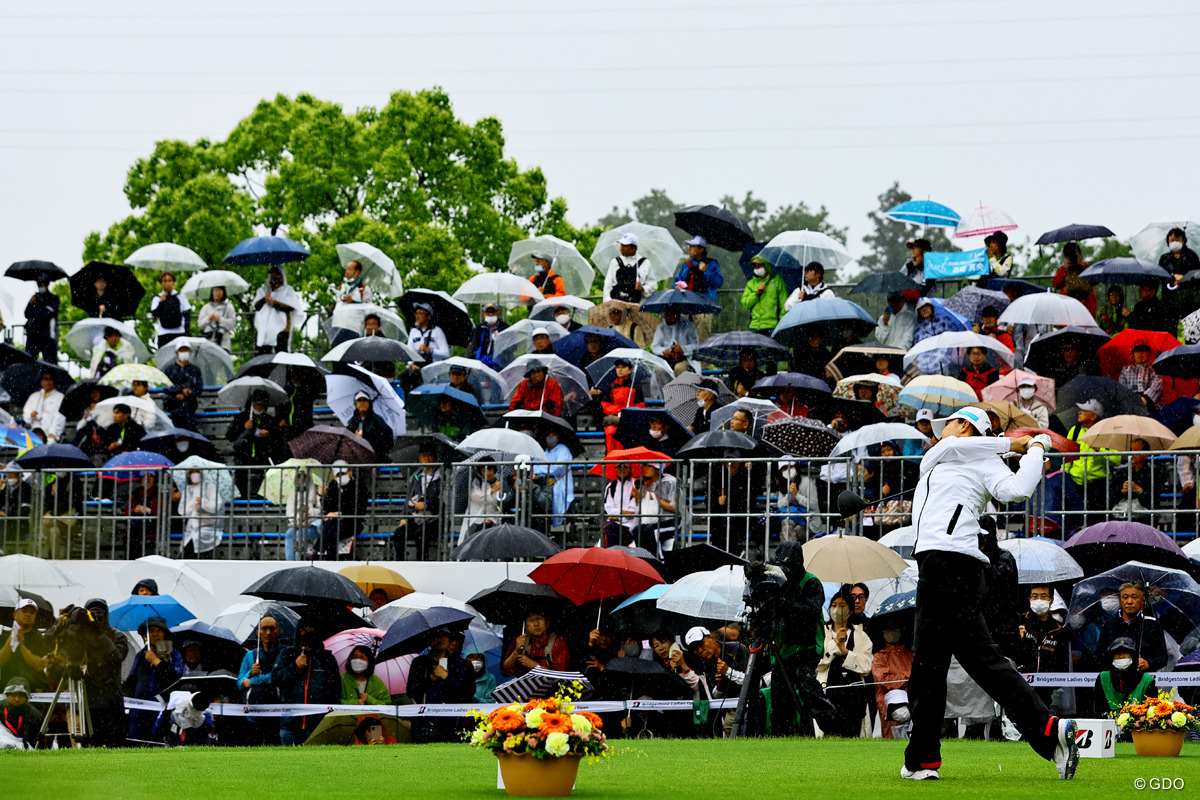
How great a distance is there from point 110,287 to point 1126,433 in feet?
55.9

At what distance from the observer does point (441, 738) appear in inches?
655

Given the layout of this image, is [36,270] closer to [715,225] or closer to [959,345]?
[715,225]

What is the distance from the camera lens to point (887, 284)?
2489cm

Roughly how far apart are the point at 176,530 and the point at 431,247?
19.2 m

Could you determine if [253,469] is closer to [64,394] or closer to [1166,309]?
[64,394]

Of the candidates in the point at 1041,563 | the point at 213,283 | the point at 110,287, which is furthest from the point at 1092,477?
the point at 110,287

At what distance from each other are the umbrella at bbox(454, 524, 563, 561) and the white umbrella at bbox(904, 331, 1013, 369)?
17.9 feet

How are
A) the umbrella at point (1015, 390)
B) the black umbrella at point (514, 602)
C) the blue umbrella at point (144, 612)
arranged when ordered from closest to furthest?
1. the black umbrella at point (514, 602)
2. the blue umbrella at point (144, 612)
3. the umbrella at point (1015, 390)

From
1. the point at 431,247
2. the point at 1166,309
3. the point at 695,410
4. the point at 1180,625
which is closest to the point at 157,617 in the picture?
the point at 695,410

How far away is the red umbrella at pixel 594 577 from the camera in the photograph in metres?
17.3

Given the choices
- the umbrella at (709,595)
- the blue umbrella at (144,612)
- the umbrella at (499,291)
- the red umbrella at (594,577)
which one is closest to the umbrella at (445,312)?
the umbrella at (499,291)

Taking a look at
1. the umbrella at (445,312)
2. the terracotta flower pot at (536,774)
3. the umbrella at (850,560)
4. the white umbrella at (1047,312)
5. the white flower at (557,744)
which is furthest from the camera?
the umbrella at (445,312)

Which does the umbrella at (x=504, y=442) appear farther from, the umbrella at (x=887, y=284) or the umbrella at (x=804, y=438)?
the umbrella at (x=887, y=284)

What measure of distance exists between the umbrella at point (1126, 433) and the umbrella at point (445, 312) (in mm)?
10811
